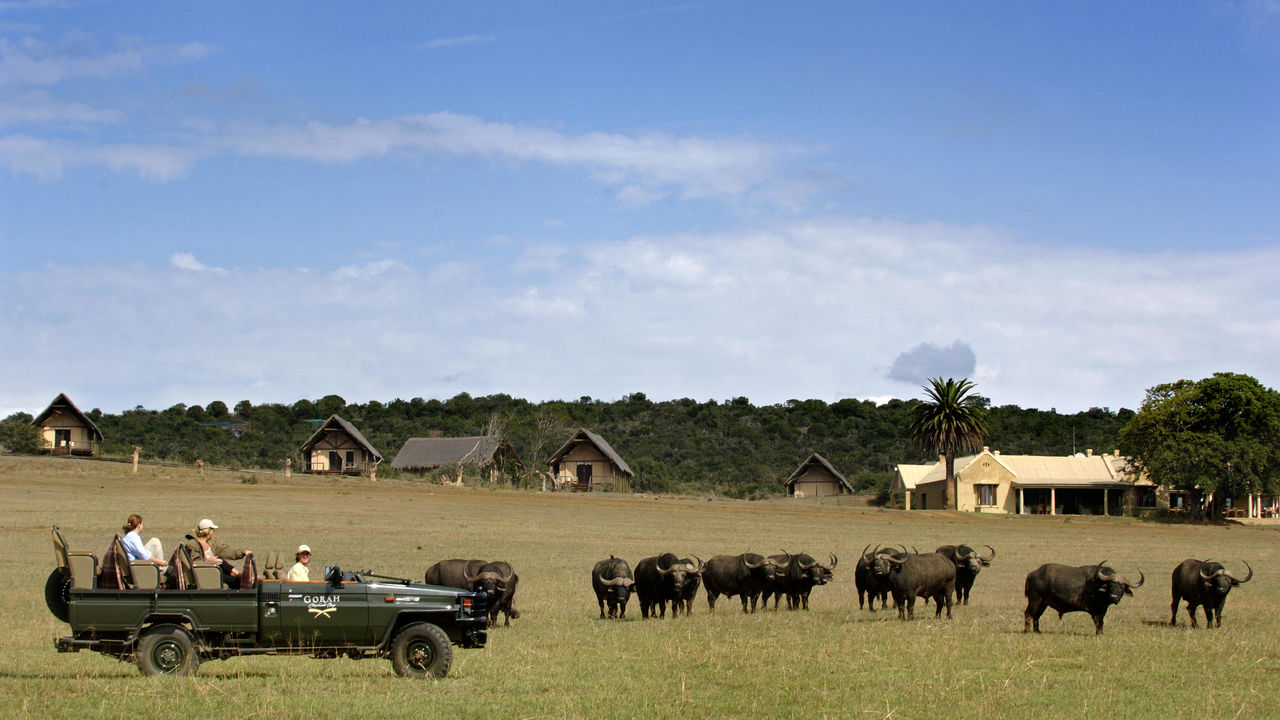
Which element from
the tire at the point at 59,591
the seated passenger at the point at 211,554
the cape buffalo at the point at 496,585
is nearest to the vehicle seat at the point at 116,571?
the tire at the point at 59,591

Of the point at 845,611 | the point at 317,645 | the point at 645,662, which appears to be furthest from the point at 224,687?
the point at 845,611

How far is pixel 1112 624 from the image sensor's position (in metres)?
21.7

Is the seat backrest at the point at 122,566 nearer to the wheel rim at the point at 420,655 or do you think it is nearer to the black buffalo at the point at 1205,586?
the wheel rim at the point at 420,655

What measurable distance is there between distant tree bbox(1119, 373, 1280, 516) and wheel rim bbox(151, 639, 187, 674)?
214 feet

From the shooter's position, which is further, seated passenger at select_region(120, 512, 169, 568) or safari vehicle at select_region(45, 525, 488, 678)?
seated passenger at select_region(120, 512, 169, 568)

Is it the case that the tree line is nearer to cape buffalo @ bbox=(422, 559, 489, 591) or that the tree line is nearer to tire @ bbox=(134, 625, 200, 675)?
cape buffalo @ bbox=(422, 559, 489, 591)

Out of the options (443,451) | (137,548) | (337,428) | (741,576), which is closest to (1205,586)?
(741,576)

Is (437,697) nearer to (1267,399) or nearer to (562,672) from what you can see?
(562,672)

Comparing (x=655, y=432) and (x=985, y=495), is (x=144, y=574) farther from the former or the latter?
(x=655, y=432)

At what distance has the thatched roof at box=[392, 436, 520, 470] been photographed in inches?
3433

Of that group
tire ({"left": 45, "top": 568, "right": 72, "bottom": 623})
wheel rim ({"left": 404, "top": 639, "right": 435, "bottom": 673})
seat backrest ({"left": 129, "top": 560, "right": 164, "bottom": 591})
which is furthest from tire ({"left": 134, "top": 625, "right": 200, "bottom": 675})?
wheel rim ({"left": 404, "top": 639, "right": 435, "bottom": 673})

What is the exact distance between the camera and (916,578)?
22.5 m

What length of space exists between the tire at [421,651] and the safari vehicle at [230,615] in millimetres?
12

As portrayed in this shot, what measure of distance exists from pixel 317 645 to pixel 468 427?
96.6 m
